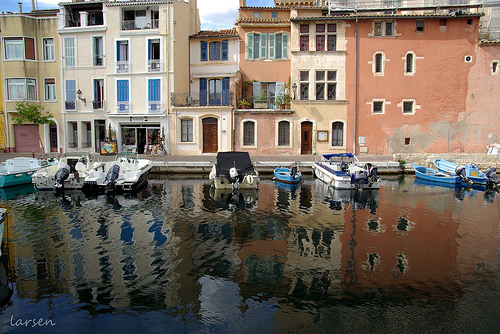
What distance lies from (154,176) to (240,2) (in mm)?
16755

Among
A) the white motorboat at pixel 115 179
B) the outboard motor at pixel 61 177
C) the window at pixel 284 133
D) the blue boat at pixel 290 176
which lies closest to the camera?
the white motorboat at pixel 115 179

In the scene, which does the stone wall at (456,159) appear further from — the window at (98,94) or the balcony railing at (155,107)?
the window at (98,94)

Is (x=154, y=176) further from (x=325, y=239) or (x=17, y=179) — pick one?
(x=325, y=239)

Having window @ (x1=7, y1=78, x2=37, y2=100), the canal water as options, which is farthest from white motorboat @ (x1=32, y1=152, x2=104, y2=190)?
window @ (x1=7, y1=78, x2=37, y2=100)

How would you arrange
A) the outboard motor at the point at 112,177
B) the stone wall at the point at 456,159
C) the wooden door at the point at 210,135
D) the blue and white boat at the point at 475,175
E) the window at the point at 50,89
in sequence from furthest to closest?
the window at the point at 50,89 < the wooden door at the point at 210,135 < the stone wall at the point at 456,159 < the blue and white boat at the point at 475,175 < the outboard motor at the point at 112,177

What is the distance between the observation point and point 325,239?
1073 cm

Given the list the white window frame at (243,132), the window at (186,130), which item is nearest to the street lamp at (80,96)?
the window at (186,130)

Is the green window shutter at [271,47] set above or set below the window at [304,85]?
above

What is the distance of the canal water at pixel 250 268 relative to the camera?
643 cm

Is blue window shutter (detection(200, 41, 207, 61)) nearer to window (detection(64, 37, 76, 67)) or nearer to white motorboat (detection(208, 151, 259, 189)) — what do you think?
window (detection(64, 37, 76, 67))

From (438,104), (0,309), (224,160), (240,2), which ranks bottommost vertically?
(0,309)

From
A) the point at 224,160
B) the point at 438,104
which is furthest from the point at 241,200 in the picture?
the point at 438,104

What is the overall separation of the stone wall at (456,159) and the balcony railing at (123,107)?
20.5 metres

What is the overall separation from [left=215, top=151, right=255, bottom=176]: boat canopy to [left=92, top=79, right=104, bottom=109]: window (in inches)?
597
